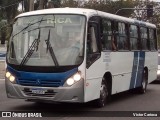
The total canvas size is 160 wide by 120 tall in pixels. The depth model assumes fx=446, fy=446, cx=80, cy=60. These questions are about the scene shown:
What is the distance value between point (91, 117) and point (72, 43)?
6.22ft

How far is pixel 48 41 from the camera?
11211 mm

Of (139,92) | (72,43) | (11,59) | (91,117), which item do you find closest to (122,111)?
(91,117)

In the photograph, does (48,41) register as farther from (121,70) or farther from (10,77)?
(121,70)

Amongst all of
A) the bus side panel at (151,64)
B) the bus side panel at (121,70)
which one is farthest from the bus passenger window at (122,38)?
the bus side panel at (151,64)

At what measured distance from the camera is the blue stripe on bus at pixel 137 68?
15.8 m

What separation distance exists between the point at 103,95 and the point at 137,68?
404cm

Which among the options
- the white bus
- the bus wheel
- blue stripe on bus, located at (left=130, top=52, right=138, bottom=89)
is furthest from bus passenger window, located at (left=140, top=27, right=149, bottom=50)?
the bus wheel

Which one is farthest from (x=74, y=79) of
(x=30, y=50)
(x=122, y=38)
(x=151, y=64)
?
(x=151, y=64)

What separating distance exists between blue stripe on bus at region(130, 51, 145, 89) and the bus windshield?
4.97 meters

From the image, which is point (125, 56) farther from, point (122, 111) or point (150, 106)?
point (122, 111)

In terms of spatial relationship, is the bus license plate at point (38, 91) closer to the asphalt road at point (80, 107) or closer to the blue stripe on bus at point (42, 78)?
the blue stripe on bus at point (42, 78)

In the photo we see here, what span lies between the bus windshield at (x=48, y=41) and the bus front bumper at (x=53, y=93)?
59cm

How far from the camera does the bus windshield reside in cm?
1098

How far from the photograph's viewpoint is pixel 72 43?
437 inches
